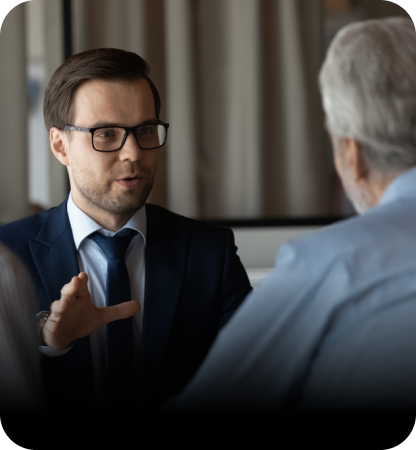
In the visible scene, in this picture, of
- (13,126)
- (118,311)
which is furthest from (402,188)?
(13,126)

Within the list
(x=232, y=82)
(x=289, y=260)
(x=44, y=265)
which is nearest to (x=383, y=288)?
(x=289, y=260)

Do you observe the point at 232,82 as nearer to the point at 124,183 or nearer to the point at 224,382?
the point at 124,183

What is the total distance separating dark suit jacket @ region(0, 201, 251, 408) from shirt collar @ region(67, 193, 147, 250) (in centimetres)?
2

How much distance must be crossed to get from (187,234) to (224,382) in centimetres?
72

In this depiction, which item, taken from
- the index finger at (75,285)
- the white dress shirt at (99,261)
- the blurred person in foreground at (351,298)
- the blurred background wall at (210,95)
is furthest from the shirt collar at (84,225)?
the blurred background wall at (210,95)

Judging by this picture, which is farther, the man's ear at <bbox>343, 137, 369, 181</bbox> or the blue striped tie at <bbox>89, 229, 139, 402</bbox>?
the blue striped tie at <bbox>89, 229, 139, 402</bbox>

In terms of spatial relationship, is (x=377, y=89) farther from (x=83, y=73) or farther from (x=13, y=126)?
(x=13, y=126)

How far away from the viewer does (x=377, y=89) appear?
0.83 metres

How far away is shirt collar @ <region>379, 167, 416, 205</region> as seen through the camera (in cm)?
83

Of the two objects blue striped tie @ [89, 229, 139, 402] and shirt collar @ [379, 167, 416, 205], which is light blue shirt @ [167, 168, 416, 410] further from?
blue striped tie @ [89, 229, 139, 402]

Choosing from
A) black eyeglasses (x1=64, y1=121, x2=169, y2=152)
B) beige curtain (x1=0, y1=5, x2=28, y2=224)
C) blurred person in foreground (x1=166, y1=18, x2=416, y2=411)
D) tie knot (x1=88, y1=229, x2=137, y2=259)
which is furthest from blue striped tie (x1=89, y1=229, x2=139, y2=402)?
beige curtain (x1=0, y1=5, x2=28, y2=224)

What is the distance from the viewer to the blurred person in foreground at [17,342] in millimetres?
908

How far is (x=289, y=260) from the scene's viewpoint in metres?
0.77

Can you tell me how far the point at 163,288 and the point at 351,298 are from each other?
69 cm
